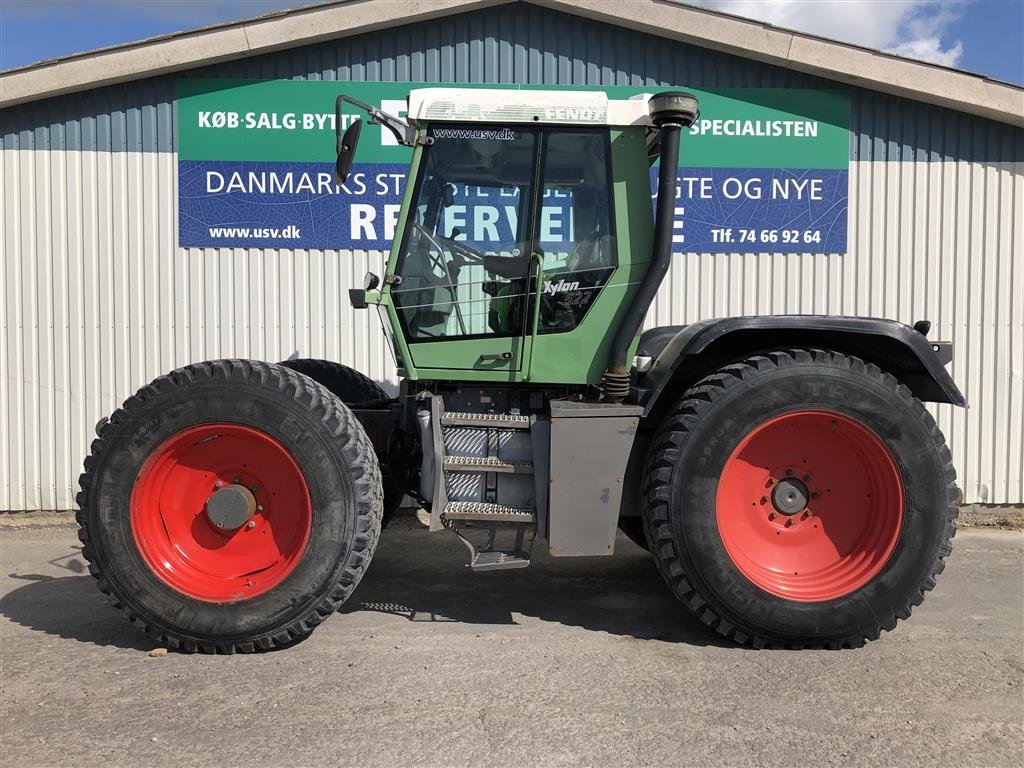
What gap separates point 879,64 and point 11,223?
739 centimetres

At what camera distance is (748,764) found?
272cm

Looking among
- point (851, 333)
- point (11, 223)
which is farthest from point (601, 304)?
point (11, 223)

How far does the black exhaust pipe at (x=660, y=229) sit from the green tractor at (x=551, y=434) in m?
0.01

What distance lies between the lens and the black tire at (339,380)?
5.19m

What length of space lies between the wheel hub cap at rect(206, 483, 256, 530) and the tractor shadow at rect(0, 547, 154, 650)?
736 mm

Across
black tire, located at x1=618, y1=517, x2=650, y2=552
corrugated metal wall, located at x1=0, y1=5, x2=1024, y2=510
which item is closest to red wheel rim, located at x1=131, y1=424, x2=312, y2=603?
black tire, located at x1=618, y1=517, x2=650, y2=552

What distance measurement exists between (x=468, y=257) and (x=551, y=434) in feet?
3.50

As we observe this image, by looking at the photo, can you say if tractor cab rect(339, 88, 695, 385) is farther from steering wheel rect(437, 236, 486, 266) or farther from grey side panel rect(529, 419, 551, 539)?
grey side panel rect(529, 419, 551, 539)

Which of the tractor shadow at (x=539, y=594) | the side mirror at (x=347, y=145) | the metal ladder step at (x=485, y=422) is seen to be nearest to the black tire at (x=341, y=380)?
the tractor shadow at (x=539, y=594)

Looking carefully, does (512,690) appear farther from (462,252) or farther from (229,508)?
(462,252)

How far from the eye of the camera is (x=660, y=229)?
12.6 ft

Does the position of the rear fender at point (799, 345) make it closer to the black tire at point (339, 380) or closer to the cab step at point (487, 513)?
the cab step at point (487, 513)

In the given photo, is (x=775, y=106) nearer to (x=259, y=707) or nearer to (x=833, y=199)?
(x=833, y=199)

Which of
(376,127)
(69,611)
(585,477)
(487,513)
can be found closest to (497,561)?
(487,513)
